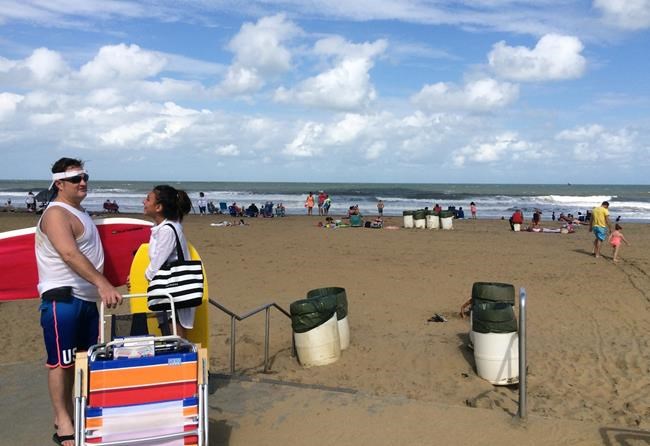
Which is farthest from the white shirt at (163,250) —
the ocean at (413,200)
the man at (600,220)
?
the ocean at (413,200)

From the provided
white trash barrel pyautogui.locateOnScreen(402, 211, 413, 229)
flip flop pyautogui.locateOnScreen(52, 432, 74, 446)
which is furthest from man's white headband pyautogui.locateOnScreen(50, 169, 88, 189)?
white trash barrel pyautogui.locateOnScreen(402, 211, 413, 229)

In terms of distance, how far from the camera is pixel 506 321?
18.7 ft

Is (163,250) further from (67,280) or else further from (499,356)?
(499,356)

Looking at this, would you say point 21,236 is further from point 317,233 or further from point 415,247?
point 317,233

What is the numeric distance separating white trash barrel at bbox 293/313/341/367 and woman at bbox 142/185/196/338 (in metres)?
2.20

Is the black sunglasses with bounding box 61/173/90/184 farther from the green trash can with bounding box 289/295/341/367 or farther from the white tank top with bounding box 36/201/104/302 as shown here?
the green trash can with bounding box 289/295/341/367

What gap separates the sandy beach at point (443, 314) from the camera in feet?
19.1

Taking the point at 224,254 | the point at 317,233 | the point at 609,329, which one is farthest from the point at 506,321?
the point at 317,233

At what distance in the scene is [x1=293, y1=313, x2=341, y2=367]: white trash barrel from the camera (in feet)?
20.4

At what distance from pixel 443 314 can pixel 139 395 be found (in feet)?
21.5

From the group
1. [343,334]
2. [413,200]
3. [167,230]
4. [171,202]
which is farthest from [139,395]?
[413,200]

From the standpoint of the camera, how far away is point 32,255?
156 inches

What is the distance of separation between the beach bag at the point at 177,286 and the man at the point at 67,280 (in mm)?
393

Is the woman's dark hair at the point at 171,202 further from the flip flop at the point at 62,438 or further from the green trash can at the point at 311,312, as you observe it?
the green trash can at the point at 311,312
